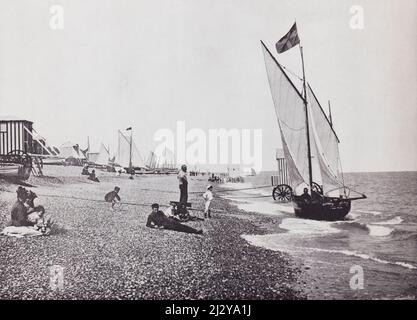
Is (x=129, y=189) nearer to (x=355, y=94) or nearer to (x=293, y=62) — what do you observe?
(x=293, y=62)

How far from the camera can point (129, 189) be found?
7.56 m

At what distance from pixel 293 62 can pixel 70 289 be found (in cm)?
586

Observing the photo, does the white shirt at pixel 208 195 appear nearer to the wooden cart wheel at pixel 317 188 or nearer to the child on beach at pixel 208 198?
the child on beach at pixel 208 198

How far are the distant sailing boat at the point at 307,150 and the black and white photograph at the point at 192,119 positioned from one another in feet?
0.19

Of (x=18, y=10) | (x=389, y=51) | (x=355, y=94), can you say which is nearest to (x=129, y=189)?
(x=18, y=10)

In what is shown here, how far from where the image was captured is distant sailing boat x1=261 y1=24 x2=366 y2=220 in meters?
7.33

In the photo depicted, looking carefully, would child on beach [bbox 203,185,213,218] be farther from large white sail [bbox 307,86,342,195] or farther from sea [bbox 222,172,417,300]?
large white sail [bbox 307,86,342,195]

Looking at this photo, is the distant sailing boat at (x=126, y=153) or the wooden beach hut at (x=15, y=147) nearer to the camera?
the wooden beach hut at (x=15, y=147)

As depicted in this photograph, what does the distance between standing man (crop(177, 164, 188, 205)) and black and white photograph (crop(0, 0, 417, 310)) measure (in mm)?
29

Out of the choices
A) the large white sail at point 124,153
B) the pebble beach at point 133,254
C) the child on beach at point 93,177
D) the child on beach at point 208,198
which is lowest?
the pebble beach at point 133,254

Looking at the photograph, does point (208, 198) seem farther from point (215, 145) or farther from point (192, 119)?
point (192, 119)

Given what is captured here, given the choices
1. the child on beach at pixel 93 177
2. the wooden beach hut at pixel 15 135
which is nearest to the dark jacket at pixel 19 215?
the wooden beach hut at pixel 15 135

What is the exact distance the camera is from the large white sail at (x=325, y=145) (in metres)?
7.26

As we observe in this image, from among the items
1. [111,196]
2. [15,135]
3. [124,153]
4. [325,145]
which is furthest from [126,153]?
[325,145]
